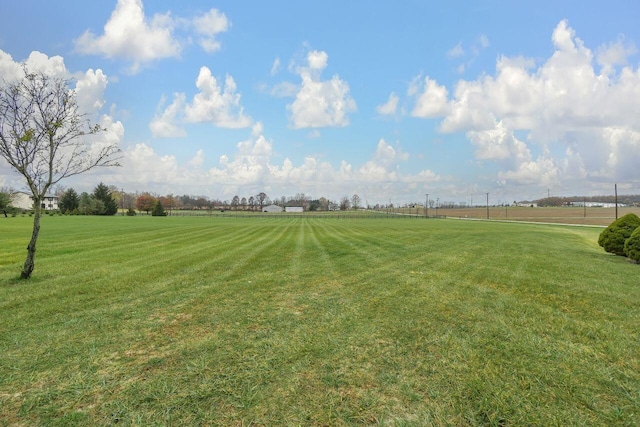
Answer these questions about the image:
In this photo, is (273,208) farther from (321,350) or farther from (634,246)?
(321,350)

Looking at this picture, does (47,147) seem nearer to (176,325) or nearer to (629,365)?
(176,325)

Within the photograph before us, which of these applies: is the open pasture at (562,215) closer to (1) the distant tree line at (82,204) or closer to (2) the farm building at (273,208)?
(2) the farm building at (273,208)

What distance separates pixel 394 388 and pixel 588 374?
2320 millimetres

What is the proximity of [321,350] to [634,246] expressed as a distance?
1344 cm

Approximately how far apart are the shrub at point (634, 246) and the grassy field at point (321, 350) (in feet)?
12.4

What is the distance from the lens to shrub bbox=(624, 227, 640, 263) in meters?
11.7

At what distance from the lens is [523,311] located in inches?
245

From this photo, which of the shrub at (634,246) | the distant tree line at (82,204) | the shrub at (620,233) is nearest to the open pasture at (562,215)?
the shrub at (620,233)

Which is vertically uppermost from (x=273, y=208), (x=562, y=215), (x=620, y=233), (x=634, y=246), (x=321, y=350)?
(x=273, y=208)

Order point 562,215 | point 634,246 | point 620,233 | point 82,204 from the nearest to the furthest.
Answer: point 634,246 → point 620,233 → point 82,204 → point 562,215

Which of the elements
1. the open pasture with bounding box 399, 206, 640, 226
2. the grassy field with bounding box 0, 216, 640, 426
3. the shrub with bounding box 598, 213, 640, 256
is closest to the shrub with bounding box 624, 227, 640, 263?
the shrub with bounding box 598, 213, 640, 256

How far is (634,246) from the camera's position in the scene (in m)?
11.8

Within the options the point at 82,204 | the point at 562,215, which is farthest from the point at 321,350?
the point at 562,215

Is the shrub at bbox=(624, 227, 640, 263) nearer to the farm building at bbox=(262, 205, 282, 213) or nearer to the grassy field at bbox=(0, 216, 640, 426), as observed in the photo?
the grassy field at bbox=(0, 216, 640, 426)
